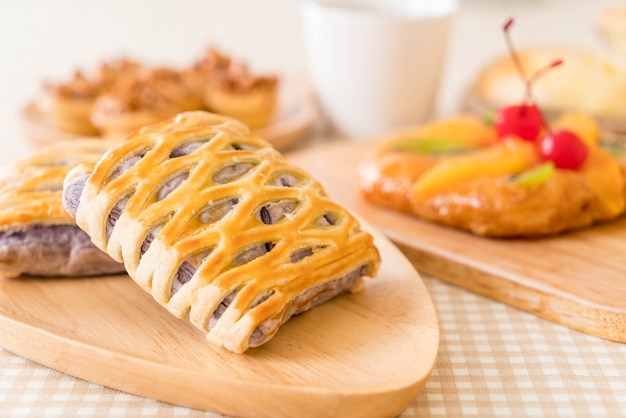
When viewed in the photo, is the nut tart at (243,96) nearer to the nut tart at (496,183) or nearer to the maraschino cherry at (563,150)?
the nut tart at (496,183)

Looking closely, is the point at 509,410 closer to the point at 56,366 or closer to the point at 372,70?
the point at 56,366

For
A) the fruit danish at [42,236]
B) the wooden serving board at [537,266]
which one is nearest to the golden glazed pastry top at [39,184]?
the fruit danish at [42,236]

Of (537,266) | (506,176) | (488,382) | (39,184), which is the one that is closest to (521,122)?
(506,176)

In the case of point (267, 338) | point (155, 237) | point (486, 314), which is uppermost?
point (155, 237)

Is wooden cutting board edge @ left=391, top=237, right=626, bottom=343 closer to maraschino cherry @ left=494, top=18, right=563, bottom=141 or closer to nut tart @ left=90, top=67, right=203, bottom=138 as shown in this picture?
maraschino cherry @ left=494, top=18, right=563, bottom=141

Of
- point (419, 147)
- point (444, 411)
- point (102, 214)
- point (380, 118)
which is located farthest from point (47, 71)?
point (444, 411)

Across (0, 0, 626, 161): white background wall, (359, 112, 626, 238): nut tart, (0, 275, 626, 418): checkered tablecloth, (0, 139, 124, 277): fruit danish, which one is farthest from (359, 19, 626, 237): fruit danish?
(0, 0, 626, 161): white background wall
